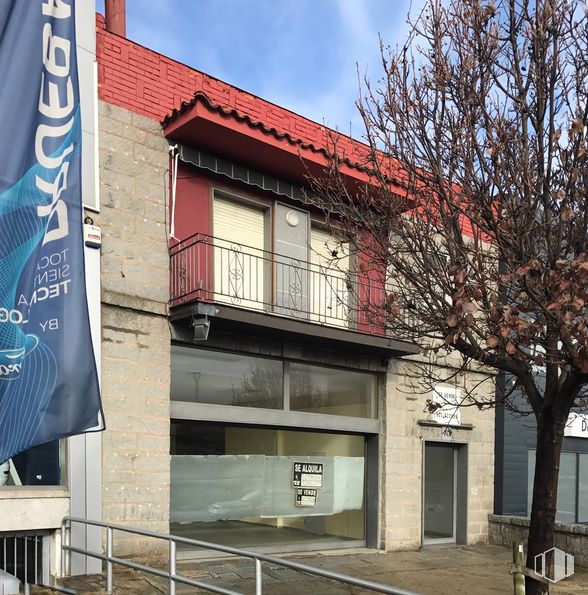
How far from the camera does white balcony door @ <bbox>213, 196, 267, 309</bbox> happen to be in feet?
33.7

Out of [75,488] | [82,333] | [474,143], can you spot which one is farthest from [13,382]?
[474,143]

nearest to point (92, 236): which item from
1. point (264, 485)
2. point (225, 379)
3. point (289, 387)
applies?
point (225, 379)

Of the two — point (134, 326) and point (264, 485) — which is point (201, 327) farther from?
point (264, 485)

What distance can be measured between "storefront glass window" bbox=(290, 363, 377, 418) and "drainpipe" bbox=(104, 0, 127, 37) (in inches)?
225

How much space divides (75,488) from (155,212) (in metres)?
3.79

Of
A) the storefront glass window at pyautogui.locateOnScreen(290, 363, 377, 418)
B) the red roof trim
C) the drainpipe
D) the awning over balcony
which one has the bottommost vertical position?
the storefront glass window at pyautogui.locateOnScreen(290, 363, 377, 418)

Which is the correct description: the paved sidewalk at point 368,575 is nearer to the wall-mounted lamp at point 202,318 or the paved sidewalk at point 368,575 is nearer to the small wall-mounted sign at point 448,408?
the small wall-mounted sign at point 448,408

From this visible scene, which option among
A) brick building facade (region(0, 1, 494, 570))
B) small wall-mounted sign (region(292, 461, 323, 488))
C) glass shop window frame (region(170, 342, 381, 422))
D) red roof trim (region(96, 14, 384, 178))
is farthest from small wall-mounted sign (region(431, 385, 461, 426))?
red roof trim (region(96, 14, 384, 178))

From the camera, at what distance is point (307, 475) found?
11.3m

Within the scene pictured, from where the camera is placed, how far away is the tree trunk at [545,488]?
700cm

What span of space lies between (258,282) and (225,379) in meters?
1.57

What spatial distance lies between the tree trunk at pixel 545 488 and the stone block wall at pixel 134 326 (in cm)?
468

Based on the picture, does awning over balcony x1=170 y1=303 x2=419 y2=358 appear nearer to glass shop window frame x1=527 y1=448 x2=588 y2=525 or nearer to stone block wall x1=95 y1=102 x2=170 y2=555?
stone block wall x1=95 y1=102 x2=170 y2=555

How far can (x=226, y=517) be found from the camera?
10.2m
